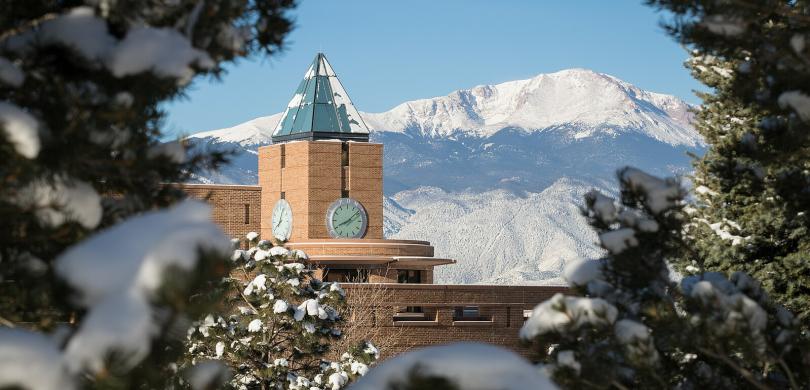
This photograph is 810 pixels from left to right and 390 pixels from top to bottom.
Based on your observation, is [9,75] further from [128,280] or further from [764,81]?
[764,81]

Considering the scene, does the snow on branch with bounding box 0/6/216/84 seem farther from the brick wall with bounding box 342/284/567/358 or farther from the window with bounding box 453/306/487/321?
the window with bounding box 453/306/487/321

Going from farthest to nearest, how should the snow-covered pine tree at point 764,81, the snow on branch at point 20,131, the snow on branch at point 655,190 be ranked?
the snow-covered pine tree at point 764,81
the snow on branch at point 655,190
the snow on branch at point 20,131

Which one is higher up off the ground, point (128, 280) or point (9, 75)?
point (9, 75)

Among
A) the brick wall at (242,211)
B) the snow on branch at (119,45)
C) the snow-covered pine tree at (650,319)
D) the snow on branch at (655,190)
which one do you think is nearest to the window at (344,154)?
the brick wall at (242,211)

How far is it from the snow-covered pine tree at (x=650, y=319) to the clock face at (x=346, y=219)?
2126 inches

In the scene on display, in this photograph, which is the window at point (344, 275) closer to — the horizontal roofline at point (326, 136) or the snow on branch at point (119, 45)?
the horizontal roofline at point (326, 136)

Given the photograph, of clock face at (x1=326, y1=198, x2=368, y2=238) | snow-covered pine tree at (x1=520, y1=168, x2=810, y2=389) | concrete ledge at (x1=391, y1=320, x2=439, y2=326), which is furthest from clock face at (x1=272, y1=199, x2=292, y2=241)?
snow-covered pine tree at (x1=520, y1=168, x2=810, y2=389)

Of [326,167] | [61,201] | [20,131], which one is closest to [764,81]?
[61,201]

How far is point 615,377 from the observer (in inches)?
285

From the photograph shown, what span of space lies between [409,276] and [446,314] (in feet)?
31.0

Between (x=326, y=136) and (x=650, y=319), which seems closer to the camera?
(x=650, y=319)

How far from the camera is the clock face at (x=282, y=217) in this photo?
211ft

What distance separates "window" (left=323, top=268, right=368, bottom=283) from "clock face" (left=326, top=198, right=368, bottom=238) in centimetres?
609

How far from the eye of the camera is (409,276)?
57.7 m
